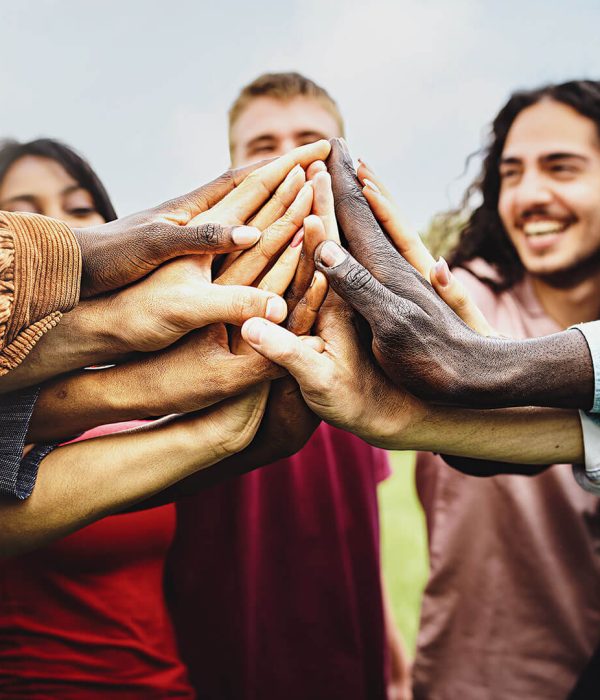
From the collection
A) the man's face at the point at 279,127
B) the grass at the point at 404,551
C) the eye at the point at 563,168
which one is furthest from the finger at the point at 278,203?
the grass at the point at 404,551

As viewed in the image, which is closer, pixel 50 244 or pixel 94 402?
pixel 50 244

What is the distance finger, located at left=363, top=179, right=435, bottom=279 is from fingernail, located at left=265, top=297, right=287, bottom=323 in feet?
0.95

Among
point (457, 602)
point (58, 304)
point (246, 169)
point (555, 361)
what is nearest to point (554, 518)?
point (457, 602)

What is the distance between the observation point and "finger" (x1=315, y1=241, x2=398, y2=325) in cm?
115

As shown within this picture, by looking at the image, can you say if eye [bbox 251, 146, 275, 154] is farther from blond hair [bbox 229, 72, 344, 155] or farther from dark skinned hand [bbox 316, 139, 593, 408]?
dark skinned hand [bbox 316, 139, 593, 408]

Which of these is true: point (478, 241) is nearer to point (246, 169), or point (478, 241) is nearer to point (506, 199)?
point (506, 199)

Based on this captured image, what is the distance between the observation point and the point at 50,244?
A: 3.85ft

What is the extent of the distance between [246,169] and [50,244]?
414 mm

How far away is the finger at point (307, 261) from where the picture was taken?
1.25 meters

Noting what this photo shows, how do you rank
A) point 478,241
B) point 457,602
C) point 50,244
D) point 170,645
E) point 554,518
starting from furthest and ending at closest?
point 478,241 → point 457,602 → point 554,518 → point 170,645 → point 50,244

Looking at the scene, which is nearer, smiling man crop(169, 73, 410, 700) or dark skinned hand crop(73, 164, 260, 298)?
dark skinned hand crop(73, 164, 260, 298)

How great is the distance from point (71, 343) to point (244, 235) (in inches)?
14.5

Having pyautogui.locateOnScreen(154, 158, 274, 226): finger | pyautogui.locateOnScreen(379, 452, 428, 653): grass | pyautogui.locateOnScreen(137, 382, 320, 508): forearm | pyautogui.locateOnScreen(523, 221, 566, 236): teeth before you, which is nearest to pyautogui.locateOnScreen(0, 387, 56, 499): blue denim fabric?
pyautogui.locateOnScreen(137, 382, 320, 508): forearm

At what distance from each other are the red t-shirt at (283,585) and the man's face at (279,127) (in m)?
0.94
